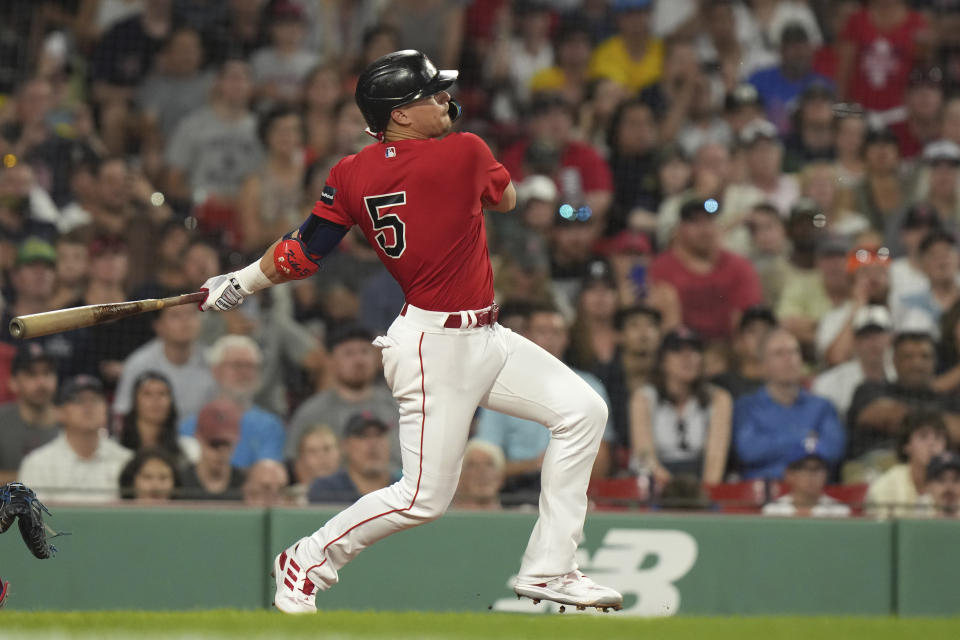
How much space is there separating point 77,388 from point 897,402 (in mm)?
4514

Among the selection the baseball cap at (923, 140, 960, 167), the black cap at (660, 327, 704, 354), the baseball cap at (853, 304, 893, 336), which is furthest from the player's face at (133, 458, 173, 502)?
the baseball cap at (923, 140, 960, 167)

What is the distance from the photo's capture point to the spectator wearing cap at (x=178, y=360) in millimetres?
8398

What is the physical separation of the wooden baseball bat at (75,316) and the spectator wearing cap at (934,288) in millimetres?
5374

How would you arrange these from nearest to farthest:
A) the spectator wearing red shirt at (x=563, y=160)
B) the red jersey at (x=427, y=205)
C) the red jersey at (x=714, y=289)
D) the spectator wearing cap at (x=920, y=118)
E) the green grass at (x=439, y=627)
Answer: the green grass at (x=439, y=627) → the red jersey at (x=427, y=205) → the red jersey at (x=714, y=289) → the spectator wearing red shirt at (x=563, y=160) → the spectator wearing cap at (x=920, y=118)

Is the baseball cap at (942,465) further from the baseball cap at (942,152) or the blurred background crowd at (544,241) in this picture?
the baseball cap at (942,152)

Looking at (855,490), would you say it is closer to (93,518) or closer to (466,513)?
(466,513)

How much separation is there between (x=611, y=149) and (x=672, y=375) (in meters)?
2.67

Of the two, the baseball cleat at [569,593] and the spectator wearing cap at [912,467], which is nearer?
the baseball cleat at [569,593]

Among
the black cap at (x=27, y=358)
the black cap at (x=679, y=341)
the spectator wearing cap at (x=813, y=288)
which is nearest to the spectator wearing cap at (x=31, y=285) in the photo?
the black cap at (x=27, y=358)

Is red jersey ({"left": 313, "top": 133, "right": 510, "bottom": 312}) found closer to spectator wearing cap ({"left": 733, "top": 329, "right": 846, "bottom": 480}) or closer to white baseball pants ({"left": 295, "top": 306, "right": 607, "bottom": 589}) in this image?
white baseball pants ({"left": 295, "top": 306, "right": 607, "bottom": 589})

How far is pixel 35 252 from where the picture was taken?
8.91m

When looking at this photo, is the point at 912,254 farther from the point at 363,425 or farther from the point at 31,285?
the point at 31,285

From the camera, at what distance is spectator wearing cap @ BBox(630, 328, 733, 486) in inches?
323

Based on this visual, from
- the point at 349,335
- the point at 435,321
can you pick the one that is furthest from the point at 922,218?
the point at 435,321
